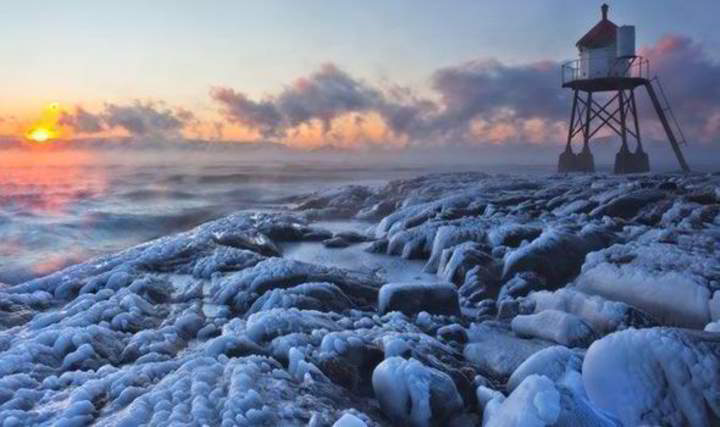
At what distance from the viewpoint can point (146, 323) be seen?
20.8 feet

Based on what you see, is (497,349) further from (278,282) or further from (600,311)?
(278,282)

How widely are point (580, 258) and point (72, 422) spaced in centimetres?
653

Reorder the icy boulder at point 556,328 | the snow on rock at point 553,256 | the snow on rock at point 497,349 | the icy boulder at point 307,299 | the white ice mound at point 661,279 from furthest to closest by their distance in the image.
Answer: the snow on rock at point 553,256, the icy boulder at point 307,299, the white ice mound at point 661,279, the icy boulder at point 556,328, the snow on rock at point 497,349

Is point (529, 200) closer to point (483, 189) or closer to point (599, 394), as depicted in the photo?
point (483, 189)

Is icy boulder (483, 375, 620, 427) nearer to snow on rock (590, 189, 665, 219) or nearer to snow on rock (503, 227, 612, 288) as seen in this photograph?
snow on rock (503, 227, 612, 288)

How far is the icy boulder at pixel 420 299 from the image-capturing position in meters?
6.41

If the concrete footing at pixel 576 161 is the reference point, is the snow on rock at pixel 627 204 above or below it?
below

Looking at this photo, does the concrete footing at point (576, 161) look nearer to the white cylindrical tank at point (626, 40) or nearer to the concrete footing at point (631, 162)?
the concrete footing at point (631, 162)

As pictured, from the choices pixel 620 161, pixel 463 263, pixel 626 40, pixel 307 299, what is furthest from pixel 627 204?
pixel 620 161

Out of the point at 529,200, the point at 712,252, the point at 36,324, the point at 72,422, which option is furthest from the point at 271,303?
the point at 529,200

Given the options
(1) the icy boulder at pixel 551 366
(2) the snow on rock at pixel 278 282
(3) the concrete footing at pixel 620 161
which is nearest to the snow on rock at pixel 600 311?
(1) the icy boulder at pixel 551 366

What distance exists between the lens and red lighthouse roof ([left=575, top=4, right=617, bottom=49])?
25.4m

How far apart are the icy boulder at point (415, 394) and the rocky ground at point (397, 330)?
1 cm

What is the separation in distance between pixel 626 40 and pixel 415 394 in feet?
82.6
